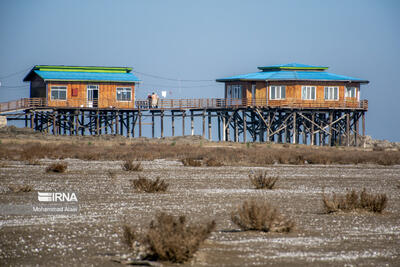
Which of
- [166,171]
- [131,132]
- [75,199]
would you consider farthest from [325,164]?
[131,132]

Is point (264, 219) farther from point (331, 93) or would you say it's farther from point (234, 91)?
point (234, 91)

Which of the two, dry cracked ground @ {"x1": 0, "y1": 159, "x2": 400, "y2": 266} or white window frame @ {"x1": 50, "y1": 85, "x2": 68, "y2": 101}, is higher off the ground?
white window frame @ {"x1": 50, "y1": 85, "x2": 68, "y2": 101}

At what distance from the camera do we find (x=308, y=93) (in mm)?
61969

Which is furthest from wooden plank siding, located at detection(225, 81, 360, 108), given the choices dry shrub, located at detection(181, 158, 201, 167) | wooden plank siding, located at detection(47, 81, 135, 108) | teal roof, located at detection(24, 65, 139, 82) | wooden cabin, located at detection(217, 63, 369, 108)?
dry shrub, located at detection(181, 158, 201, 167)

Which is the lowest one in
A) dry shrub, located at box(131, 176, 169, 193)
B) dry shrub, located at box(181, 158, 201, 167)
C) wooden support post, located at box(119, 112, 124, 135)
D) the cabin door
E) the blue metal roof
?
dry shrub, located at box(181, 158, 201, 167)

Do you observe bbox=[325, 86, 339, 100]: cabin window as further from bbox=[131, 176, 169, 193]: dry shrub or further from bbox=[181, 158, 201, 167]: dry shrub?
bbox=[131, 176, 169, 193]: dry shrub

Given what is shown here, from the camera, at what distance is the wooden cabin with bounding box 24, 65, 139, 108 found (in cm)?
6228

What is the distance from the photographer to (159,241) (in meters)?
10.4

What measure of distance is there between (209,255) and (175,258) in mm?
868

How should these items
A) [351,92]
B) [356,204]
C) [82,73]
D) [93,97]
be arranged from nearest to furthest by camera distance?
[356,204] → [351,92] → [93,97] → [82,73]

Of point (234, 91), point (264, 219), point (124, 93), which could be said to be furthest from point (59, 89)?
point (264, 219)

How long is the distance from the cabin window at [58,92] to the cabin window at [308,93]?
19081 millimetres

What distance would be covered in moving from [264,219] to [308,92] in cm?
4946

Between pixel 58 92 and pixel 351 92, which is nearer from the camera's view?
pixel 58 92
